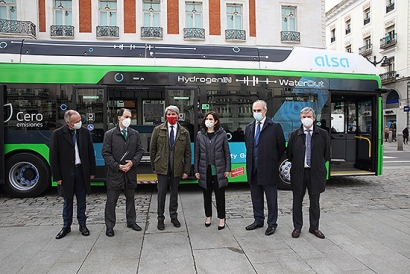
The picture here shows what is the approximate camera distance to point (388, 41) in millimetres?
32906

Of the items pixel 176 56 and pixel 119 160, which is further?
pixel 176 56

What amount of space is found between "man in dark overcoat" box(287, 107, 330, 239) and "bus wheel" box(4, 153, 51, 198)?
530 centimetres

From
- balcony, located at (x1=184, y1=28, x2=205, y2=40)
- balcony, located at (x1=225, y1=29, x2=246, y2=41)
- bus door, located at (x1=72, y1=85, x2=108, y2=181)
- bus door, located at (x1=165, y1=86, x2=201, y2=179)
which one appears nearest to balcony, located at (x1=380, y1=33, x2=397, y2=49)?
balcony, located at (x1=225, y1=29, x2=246, y2=41)

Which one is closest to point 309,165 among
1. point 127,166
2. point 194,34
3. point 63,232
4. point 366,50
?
point 127,166

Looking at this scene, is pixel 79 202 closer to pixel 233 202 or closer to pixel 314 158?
pixel 233 202

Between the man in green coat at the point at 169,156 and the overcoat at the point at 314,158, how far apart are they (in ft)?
5.48

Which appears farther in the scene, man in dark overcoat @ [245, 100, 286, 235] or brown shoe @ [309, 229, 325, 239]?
man in dark overcoat @ [245, 100, 286, 235]

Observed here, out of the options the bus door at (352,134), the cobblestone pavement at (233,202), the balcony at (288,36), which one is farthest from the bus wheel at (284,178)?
the balcony at (288,36)

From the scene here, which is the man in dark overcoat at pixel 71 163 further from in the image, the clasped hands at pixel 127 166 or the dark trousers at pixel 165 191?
the dark trousers at pixel 165 191

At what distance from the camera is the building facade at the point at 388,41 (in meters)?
31.2

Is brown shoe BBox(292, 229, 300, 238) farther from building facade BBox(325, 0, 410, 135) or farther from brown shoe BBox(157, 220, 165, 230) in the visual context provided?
building facade BBox(325, 0, 410, 135)

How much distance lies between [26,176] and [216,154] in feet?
15.5

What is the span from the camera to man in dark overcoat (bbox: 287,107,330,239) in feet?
13.5

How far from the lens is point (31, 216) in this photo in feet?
16.7
